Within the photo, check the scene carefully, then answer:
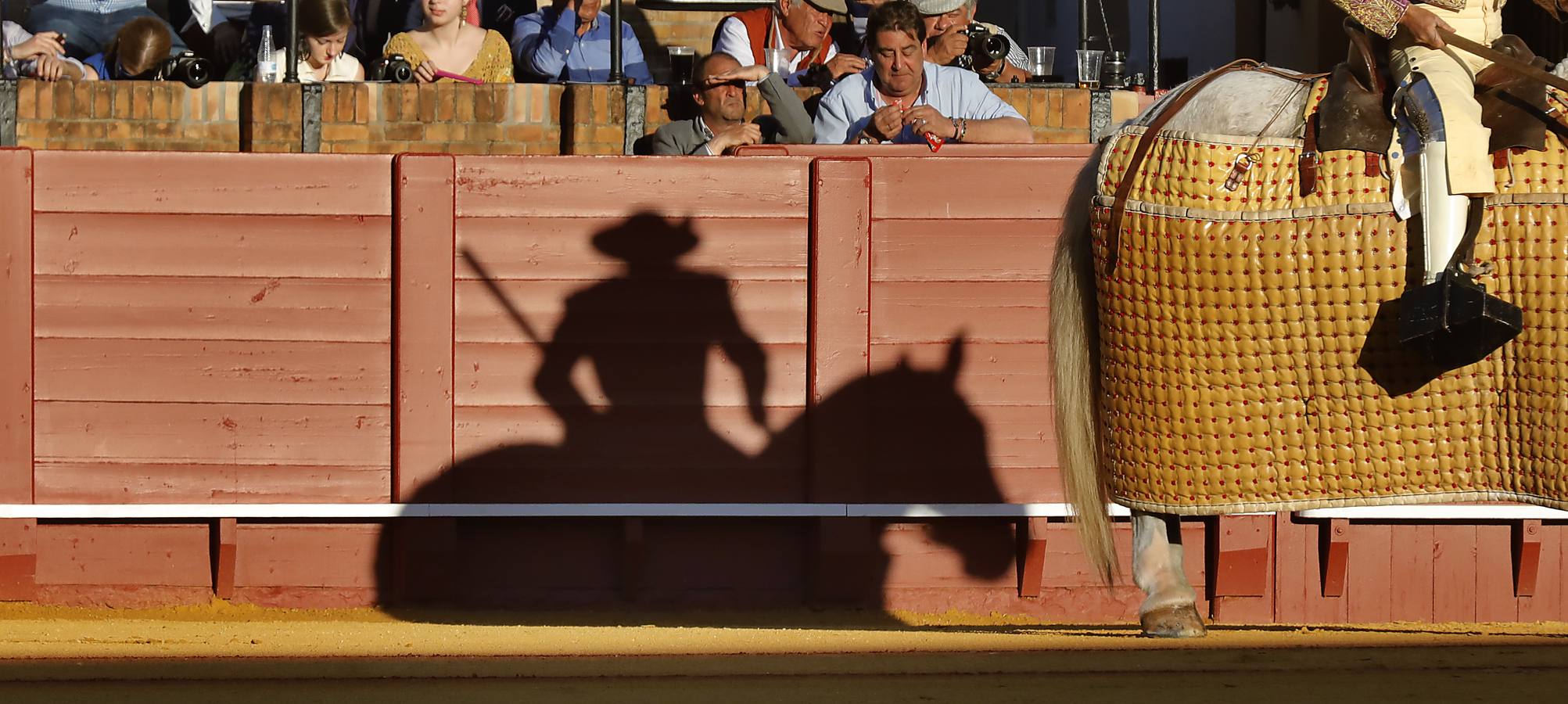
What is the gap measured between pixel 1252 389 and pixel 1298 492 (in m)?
0.25

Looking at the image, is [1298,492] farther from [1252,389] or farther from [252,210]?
[252,210]

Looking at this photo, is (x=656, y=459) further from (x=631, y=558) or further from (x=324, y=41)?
(x=324, y=41)

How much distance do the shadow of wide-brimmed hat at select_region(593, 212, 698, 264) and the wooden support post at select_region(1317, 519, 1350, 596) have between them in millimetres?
2315

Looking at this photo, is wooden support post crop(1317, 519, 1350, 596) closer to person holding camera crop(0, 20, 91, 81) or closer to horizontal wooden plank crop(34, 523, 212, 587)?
horizontal wooden plank crop(34, 523, 212, 587)

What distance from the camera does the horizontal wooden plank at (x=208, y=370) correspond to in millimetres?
6277

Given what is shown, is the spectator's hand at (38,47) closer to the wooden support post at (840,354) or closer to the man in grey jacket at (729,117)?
the man in grey jacket at (729,117)

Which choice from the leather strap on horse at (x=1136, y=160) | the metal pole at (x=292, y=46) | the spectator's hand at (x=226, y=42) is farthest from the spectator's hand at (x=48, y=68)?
the leather strap on horse at (x=1136, y=160)

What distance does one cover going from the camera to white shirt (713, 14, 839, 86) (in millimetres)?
7680

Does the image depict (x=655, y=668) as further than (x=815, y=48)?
No

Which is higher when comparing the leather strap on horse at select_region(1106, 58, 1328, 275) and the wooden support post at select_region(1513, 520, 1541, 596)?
the leather strap on horse at select_region(1106, 58, 1328, 275)

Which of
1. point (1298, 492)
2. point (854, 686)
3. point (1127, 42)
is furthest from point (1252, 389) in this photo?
point (1127, 42)

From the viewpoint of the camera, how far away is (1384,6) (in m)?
4.25

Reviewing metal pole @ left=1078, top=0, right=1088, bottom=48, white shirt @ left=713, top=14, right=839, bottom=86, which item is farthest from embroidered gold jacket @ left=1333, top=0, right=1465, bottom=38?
metal pole @ left=1078, top=0, right=1088, bottom=48

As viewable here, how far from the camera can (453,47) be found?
7.75 m
